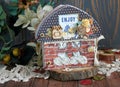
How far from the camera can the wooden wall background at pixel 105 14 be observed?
4.74 feet

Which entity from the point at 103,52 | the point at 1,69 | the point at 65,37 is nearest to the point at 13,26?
the point at 1,69

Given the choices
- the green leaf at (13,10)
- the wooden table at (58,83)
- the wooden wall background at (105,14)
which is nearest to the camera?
the wooden table at (58,83)

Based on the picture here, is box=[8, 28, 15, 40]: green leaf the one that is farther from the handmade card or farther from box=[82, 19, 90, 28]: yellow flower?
box=[82, 19, 90, 28]: yellow flower

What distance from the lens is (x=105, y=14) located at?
4.77ft

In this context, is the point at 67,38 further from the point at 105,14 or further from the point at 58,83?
the point at 105,14

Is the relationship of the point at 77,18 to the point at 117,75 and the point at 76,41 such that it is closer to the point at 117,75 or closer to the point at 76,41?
the point at 76,41

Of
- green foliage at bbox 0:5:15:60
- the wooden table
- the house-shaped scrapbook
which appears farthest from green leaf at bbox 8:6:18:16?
the wooden table

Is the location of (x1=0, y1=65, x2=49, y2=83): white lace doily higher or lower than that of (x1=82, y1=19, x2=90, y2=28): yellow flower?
lower

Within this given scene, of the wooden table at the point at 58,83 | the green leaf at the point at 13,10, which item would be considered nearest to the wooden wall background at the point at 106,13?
the green leaf at the point at 13,10

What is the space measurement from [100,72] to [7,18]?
48 cm

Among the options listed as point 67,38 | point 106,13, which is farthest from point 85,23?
point 106,13

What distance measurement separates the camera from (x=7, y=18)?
4.35 ft

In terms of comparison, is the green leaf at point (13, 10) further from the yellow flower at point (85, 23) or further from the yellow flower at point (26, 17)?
the yellow flower at point (85, 23)

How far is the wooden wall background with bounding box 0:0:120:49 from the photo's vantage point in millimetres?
1443
